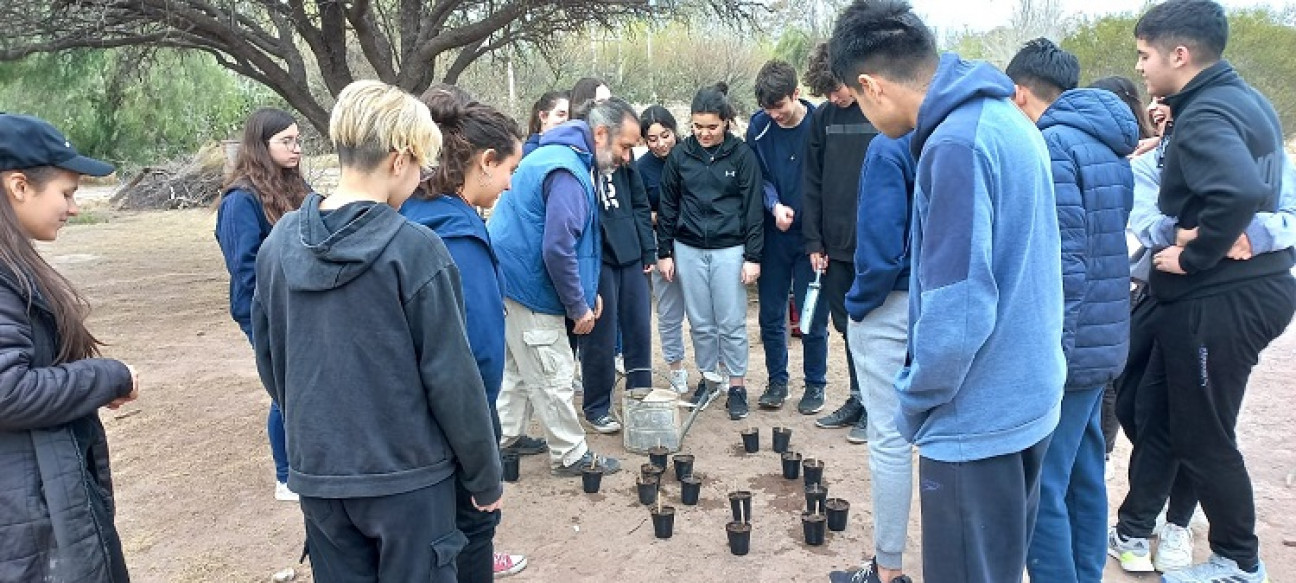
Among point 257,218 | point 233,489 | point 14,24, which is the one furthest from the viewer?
point 14,24

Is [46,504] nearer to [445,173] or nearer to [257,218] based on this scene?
[445,173]

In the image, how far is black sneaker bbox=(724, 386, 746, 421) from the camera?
566 cm

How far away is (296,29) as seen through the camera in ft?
31.4

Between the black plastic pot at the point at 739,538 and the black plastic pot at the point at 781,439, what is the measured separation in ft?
3.66

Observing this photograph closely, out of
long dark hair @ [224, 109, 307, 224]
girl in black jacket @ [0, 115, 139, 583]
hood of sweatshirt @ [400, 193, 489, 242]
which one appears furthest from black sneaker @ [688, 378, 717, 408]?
girl in black jacket @ [0, 115, 139, 583]

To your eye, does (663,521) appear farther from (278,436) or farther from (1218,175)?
(1218,175)

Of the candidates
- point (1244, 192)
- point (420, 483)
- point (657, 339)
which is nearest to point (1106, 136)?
point (1244, 192)

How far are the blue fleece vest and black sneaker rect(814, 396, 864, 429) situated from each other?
1.80m

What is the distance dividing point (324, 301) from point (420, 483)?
1.70ft

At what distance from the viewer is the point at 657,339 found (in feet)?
25.4

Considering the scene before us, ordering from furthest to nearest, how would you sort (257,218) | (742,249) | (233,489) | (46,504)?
(742,249) → (233,489) → (257,218) → (46,504)

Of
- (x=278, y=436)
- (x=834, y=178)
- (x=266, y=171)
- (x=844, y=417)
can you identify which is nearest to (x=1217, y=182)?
(x=834, y=178)

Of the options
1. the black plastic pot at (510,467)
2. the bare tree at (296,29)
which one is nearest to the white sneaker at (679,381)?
the black plastic pot at (510,467)

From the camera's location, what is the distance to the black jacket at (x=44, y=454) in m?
2.13
